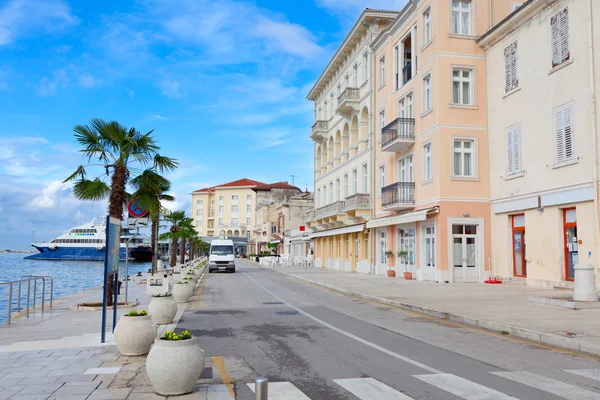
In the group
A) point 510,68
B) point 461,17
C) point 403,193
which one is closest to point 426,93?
point 461,17

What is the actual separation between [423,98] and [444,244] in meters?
7.84

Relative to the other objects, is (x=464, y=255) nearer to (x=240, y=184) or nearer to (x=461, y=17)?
(x=461, y=17)

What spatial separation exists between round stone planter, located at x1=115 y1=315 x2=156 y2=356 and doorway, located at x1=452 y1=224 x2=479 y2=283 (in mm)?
19606

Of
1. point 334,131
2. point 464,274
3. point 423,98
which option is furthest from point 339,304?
point 334,131

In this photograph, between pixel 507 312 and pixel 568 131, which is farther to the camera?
pixel 568 131

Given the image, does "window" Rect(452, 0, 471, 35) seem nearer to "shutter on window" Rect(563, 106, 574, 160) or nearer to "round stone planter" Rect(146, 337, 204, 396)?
"shutter on window" Rect(563, 106, 574, 160)

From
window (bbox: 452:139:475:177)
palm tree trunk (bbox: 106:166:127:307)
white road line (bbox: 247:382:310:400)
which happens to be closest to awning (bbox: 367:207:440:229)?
window (bbox: 452:139:475:177)

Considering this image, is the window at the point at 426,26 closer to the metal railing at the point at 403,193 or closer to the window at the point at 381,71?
the window at the point at 381,71

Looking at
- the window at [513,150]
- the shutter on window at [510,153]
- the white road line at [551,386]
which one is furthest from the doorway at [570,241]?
the white road line at [551,386]

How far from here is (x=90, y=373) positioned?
704cm

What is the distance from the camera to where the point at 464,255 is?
25.4 m

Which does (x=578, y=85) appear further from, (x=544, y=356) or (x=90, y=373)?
(x=90, y=373)

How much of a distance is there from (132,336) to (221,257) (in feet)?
111

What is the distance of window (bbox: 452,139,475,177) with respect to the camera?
84.4ft
